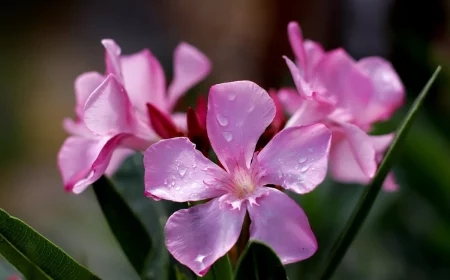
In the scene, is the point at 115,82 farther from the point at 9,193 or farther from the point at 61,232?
the point at 9,193

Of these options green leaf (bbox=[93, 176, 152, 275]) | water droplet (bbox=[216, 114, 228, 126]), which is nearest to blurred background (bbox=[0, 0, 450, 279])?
green leaf (bbox=[93, 176, 152, 275])

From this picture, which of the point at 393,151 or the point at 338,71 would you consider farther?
the point at 338,71

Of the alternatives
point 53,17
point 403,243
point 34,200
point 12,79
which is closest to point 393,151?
point 403,243

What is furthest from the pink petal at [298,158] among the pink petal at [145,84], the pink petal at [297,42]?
the pink petal at [145,84]

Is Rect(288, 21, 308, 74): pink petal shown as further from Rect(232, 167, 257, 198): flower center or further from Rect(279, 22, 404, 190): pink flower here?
Rect(232, 167, 257, 198): flower center

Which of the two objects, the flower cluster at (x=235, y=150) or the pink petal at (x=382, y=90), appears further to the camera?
the pink petal at (x=382, y=90)

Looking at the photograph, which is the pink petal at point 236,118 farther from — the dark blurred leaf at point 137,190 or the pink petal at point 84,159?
the dark blurred leaf at point 137,190
